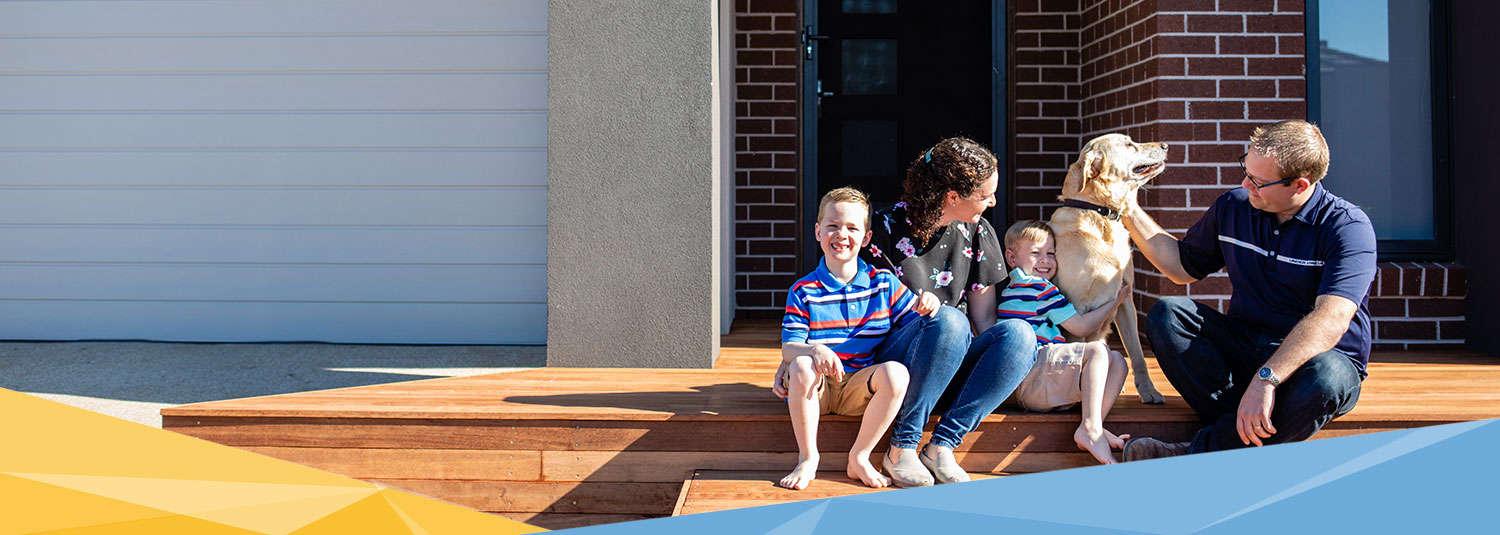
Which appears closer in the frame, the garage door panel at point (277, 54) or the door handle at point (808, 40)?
the garage door panel at point (277, 54)

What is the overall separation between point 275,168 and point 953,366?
4362mm

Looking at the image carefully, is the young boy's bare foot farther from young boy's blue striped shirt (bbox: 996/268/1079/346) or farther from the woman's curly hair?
the woman's curly hair

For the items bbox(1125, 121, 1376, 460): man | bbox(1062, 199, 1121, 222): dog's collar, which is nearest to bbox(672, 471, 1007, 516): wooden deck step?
bbox(1125, 121, 1376, 460): man

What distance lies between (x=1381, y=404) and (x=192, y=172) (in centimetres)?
572

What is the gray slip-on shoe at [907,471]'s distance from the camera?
2.92m

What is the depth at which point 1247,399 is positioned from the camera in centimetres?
292

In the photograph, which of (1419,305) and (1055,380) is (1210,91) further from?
(1055,380)

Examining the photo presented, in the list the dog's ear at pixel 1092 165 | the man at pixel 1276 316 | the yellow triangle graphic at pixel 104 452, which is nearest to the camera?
the yellow triangle graphic at pixel 104 452

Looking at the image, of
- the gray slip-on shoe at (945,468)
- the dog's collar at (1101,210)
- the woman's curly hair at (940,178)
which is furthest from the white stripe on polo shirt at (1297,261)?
the gray slip-on shoe at (945,468)

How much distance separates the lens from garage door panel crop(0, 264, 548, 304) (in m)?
5.83

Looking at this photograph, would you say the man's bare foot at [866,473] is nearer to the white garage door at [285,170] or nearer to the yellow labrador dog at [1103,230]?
the yellow labrador dog at [1103,230]

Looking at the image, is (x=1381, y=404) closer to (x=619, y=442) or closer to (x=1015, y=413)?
(x=1015, y=413)

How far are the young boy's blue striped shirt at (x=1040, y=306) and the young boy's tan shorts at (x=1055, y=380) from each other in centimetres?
7

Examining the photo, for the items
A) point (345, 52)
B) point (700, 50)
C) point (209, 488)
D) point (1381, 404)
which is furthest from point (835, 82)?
point (209, 488)
